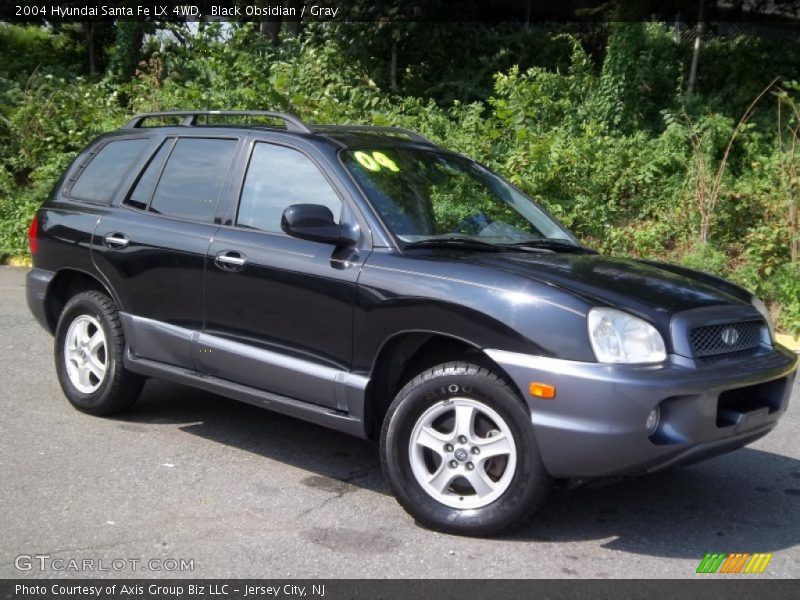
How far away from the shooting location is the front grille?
427 centimetres

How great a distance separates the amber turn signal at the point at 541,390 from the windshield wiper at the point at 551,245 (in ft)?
3.55

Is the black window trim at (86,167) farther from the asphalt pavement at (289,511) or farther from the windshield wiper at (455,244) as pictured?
the windshield wiper at (455,244)

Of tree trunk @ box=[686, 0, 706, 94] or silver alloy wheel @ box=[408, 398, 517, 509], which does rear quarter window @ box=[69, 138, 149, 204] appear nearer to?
silver alloy wheel @ box=[408, 398, 517, 509]

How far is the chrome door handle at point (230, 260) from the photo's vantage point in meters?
5.19

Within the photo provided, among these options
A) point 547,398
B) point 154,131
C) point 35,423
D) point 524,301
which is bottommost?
point 35,423

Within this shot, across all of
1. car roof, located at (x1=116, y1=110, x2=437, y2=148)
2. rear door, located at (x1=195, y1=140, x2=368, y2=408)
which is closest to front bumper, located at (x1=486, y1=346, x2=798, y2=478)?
rear door, located at (x1=195, y1=140, x2=368, y2=408)

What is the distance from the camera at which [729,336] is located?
446 cm

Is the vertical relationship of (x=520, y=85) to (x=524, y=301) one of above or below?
above

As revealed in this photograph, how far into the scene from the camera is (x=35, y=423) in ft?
19.9
